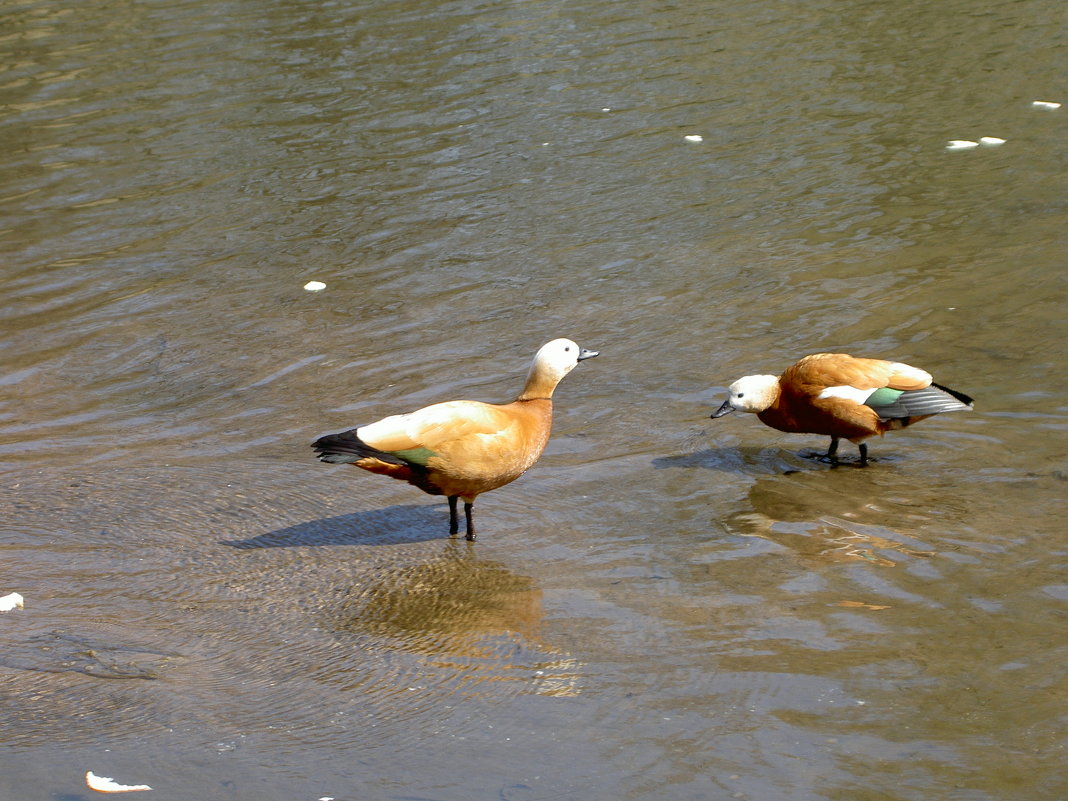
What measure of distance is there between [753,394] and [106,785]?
4266 mm

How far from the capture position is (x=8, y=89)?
59.1ft

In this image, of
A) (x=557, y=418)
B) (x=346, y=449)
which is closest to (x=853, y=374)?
(x=557, y=418)

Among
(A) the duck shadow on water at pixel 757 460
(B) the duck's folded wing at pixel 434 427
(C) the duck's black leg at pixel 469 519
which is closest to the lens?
(B) the duck's folded wing at pixel 434 427

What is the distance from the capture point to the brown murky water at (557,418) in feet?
14.4

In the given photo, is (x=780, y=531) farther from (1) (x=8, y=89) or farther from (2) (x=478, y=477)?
(1) (x=8, y=89)

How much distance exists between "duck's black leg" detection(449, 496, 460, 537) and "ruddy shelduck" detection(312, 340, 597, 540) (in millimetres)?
18

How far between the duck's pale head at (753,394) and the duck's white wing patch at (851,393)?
38 centimetres

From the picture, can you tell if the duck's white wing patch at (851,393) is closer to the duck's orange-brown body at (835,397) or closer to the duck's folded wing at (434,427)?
the duck's orange-brown body at (835,397)

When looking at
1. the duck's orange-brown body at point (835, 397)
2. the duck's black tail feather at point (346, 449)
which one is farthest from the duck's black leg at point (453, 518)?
the duck's orange-brown body at point (835, 397)

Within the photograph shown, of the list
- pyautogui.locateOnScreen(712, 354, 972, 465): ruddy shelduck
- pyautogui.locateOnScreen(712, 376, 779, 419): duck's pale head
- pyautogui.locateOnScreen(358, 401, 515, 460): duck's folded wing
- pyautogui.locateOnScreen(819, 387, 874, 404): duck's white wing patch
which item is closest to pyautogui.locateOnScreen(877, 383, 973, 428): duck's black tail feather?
pyautogui.locateOnScreen(712, 354, 972, 465): ruddy shelduck

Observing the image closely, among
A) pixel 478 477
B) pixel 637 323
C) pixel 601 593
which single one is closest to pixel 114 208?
pixel 637 323

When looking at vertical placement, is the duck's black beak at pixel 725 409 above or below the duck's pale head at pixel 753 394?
below

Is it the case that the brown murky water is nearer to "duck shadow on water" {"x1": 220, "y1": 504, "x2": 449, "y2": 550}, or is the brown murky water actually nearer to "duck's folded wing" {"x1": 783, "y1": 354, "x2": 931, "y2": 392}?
"duck shadow on water" {"x1": 220, "y1": 504, "x2": 449, "y2": 550}

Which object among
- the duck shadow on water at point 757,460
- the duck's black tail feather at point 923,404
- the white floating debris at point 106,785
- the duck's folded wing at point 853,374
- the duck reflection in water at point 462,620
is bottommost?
the duck shadow on water at point 757,460
